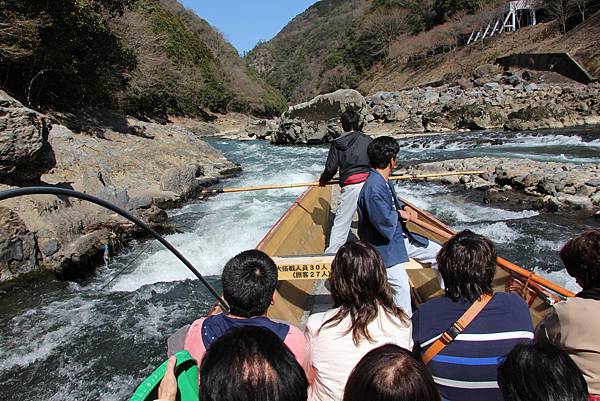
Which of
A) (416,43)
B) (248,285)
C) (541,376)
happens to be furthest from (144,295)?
(416,43)

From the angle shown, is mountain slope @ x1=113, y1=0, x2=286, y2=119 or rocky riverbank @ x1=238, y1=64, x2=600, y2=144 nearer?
rocky riverbank @ x1=238, y1=64, x2=600, y2=144

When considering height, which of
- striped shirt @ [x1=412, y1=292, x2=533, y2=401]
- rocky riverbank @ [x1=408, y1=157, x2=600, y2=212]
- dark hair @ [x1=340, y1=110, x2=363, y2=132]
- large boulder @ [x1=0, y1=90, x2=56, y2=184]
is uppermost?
large boulder @ [x1=0, y1=90, x2=56, y2=184]

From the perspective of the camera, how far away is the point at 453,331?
174 cm

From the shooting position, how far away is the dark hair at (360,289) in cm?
187

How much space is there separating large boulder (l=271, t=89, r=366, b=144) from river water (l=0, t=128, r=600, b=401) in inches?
633

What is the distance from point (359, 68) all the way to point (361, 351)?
64237 millimetres

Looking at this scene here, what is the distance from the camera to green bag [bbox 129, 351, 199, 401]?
130 centimetres

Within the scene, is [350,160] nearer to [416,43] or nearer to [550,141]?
[550,141]

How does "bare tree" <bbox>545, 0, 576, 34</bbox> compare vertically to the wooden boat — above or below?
above

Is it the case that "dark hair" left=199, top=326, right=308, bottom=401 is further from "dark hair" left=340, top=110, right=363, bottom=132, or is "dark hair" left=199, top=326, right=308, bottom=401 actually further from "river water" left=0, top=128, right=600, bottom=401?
"river water" left=0, top=128, right=600, bottom=401

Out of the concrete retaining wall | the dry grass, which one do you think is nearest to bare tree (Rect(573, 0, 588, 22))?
the dry grass

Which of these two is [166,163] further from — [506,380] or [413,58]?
[413,58]

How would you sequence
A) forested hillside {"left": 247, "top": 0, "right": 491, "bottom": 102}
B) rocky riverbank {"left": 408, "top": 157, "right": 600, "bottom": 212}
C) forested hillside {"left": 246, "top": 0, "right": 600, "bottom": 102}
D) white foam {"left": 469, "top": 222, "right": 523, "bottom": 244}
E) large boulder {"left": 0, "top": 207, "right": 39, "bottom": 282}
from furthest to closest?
forested hillside {"left": 247, "top": 0, "right": 491, "bottom": 102} → forested hillside {"left": 246, "top": 0, "right": 600, "bottom": 102} → rocky riverbank {"left": 408, "top": 157, "right": 600, "bottom": 212} → white foam {"left": 469, "top": 222, "right": 523, "bottom": 244} → large boulder {"left": 0, "top": 207, "right": 39, "bottom": 282}

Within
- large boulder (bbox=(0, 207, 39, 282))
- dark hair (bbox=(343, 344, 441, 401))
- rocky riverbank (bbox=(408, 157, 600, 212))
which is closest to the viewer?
dark hair (bbox=(343, 344, 441, 401))
